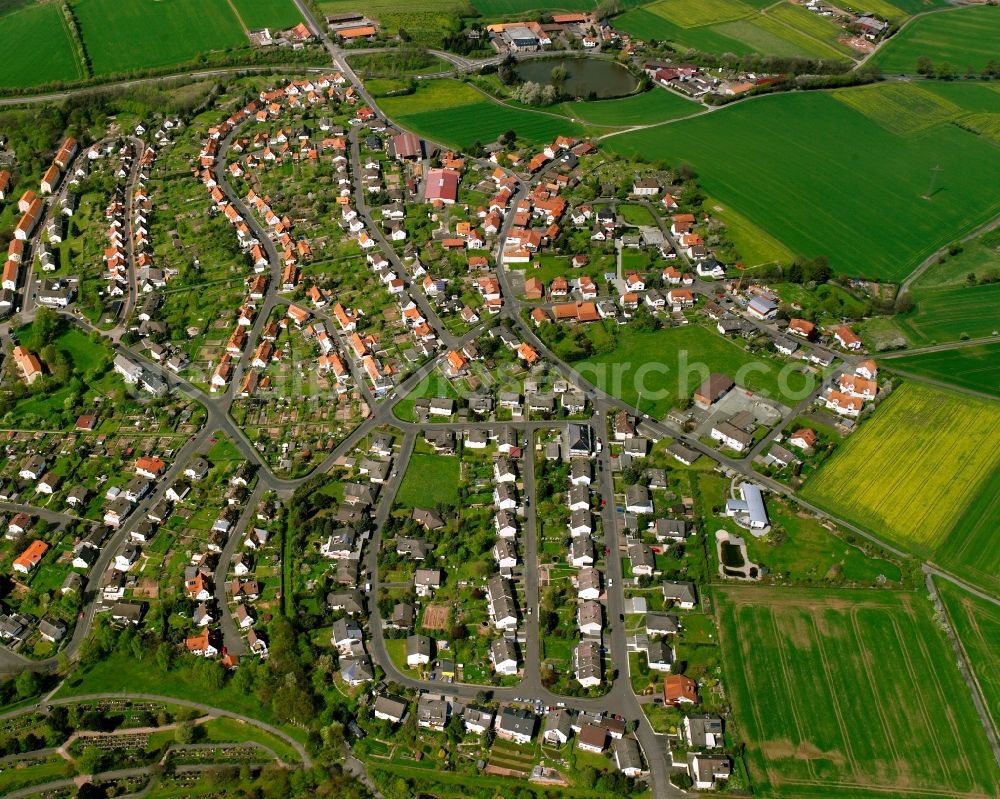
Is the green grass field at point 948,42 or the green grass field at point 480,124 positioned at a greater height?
the green grass field at point 948,42

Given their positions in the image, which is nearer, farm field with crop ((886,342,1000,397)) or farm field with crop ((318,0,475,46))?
farm field with crop ((886,342,1000,397))

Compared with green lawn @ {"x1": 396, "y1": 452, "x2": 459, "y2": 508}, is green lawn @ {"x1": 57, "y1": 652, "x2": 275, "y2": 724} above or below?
below

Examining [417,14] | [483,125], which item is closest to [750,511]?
[483,125]

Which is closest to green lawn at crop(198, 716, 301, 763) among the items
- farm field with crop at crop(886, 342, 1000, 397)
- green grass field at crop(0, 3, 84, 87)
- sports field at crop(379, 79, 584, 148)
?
farm field with crop at crop(886, 342, 1000, 397)

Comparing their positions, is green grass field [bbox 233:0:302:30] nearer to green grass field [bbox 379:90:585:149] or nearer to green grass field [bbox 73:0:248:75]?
green grass field [bbox 73:0:248:75]

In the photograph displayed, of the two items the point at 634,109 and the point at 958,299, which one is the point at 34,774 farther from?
the point at 634,109

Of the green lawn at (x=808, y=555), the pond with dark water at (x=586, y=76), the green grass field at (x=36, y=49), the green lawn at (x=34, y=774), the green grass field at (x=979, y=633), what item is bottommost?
the green lawn at (x=34, y=774)

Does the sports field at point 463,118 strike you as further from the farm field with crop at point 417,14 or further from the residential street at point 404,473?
the residential street at point 404,473

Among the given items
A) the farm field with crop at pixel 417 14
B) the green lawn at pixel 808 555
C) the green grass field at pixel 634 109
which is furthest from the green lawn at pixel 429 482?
the farm field with crop at pixel 417 14
